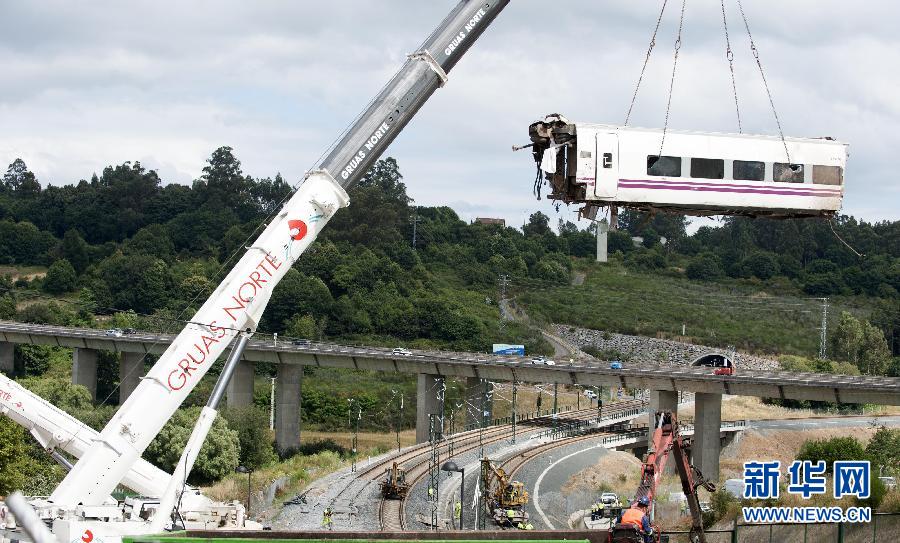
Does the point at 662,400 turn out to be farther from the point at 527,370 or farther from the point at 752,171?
the point at 752,171

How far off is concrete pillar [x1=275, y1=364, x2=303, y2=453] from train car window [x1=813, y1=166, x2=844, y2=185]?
88.1 metres

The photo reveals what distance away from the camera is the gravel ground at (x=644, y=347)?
18000 centimetres

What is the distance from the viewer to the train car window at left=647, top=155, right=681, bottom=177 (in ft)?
112

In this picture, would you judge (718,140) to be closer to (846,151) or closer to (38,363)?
(846,151)

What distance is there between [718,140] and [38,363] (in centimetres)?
13427

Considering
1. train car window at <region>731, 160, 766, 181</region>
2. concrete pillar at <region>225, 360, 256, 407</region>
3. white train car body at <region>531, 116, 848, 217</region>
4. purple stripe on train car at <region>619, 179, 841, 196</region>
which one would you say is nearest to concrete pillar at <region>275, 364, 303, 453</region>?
concrete pillar at <region>225, 360, 256, 407</region>

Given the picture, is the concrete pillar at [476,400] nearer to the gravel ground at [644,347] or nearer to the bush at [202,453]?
the bush at [202,453]

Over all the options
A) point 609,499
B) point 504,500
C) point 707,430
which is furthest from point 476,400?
point 504,500

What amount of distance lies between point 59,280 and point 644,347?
321 ft

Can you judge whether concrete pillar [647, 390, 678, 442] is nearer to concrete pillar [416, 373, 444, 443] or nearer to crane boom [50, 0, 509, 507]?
concrete pillar [416, 373, 444, 443]

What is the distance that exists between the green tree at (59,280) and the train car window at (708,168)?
175 m

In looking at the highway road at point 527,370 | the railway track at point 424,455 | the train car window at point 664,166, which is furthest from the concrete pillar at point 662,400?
the train car window at point 664,166

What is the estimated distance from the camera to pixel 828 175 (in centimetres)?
3500

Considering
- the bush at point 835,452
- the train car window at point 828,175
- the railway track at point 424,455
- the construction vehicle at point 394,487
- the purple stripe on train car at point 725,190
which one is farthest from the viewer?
the bush at point 835,452
